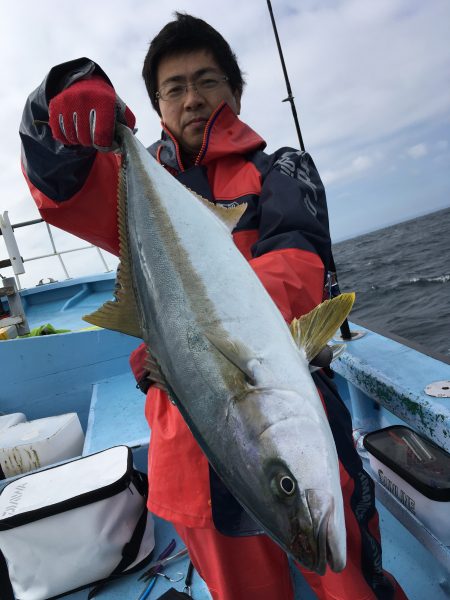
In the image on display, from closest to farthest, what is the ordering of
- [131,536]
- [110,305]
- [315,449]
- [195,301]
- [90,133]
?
[315,449] < [195,301] < [110,305] < [90,133] < [131,536]

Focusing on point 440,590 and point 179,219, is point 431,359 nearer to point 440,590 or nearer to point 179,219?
point 440,590

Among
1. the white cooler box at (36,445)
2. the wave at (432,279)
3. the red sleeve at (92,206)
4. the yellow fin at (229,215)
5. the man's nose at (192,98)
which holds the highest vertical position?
the man's nose at (192,98)

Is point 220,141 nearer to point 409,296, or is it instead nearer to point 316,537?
point 316,537

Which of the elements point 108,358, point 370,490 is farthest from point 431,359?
point 108,358

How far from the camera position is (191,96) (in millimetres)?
1940

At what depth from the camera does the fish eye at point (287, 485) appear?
912 millimetres

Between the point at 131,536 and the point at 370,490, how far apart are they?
57.1 inches

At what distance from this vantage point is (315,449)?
0.93m

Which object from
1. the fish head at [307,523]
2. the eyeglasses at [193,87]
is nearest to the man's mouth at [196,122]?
the eyeglasses at [193,87]

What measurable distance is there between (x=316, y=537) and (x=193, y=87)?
6.17 feet

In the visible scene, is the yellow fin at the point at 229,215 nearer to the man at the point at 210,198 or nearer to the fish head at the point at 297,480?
the man at the point at 210,198

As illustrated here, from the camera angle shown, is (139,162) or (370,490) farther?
(370,490)

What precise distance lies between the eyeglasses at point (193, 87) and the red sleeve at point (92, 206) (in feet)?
1.36

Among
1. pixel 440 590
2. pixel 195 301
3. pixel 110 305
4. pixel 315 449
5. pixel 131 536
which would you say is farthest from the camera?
pixel 131 536
